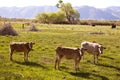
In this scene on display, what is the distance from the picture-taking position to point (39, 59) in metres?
26.4

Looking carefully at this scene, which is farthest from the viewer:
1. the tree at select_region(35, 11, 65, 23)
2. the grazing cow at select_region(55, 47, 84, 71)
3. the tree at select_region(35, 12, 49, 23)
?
the tree at select_region(35, 12, 49, 23)

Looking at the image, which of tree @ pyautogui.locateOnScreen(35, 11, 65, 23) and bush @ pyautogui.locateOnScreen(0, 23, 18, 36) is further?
tree @ pyautogui.locateOnScreen(35, 11, 65, 23)

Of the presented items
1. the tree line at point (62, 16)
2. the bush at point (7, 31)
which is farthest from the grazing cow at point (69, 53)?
the tree line at point (62, 16)

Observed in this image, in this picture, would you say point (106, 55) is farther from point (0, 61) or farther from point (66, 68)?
point (0, 61)

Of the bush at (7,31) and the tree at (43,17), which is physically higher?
the tree at (43,17)

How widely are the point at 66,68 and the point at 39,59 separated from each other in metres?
4.22

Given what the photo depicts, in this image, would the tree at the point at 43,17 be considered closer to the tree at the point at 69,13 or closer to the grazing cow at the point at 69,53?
the tree at the point at 69,13

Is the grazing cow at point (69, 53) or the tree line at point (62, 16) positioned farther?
the tree line at point (62, 16)

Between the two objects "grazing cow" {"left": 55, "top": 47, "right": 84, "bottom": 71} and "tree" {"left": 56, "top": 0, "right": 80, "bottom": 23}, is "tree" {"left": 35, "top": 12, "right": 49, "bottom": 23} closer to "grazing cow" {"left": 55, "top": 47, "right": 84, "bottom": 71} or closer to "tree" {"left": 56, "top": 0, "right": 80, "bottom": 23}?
"tree" {"left": 56, "top": 0, "right": 80, "bottom": 23}

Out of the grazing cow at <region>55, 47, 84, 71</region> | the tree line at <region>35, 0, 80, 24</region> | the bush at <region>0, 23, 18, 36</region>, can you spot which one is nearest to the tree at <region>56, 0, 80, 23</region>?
the tree line at <region>35, 0, 80, 24</region>

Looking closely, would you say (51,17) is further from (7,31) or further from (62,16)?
(7,31)

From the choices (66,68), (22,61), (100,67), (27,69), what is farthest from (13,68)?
(100,67)

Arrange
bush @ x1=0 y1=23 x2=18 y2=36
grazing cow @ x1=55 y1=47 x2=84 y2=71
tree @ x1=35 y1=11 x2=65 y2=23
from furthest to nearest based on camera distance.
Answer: tree @ x1=35 y1=11 x2=65 y2=23, bush @ x1=0 y1=23 x2=18 y2=36, grazing cow @ x1=55 y1=47 x2=84 y2=71

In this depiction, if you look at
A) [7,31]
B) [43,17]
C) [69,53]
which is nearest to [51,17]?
[43,17]
